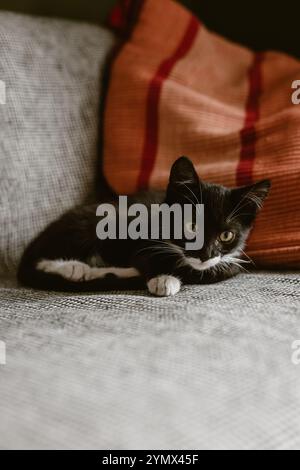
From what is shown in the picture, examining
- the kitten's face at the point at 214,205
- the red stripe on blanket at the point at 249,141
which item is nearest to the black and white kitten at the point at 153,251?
the kitten's face at the point at 214,205

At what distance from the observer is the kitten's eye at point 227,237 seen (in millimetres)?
1198

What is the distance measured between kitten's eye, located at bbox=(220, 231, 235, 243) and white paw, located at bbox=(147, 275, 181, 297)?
0.15m

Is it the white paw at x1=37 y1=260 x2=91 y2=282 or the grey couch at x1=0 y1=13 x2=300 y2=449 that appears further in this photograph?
the white paw at x1=37 y1=260 x2=91 y2=282

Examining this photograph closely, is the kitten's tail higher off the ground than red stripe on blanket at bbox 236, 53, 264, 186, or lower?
lower

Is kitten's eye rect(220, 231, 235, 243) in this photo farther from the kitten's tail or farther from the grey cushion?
the grey cushion

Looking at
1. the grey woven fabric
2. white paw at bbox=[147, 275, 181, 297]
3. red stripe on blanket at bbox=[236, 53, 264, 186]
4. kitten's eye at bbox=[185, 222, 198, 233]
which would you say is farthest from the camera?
red stripe on blanket at bbox=[236, 53, 264, 186]

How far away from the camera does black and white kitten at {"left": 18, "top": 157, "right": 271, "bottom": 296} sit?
1.17 meters

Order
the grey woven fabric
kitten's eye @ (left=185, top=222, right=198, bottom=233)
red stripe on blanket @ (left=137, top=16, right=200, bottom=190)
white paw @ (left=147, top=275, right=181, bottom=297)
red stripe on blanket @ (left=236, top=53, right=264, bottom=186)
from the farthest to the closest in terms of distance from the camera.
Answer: red stripe on blanket @ (left=137, top=16, right=200, bottom=190), red stripe on blanket @ (left=236, top=53, right=264, bottom=186), kitten's eye @ (left=185, top=222, right=198, bottom=233), white paw @ (left=147, top=275, right=181, bottom=297), the grey woven fabric

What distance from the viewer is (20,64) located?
53.6 inches

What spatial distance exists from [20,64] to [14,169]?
0.90 ft

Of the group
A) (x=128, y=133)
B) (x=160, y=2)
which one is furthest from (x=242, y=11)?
(x=128, y=133)

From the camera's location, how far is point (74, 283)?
115 cm

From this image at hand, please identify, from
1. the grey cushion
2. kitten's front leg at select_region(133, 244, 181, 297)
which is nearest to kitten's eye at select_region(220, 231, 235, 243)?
kitten's front leg at select_region(133, 244, 181, 297)

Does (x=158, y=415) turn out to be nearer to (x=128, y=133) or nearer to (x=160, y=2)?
(x=128, y=133)
